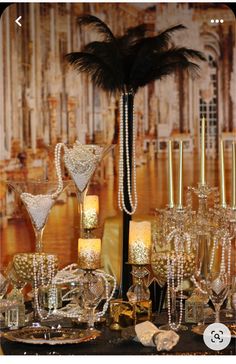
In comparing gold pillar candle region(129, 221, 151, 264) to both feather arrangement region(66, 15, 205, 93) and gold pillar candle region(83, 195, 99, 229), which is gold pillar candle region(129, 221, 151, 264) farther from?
feather arrangement region(66, 15, 205, 93)

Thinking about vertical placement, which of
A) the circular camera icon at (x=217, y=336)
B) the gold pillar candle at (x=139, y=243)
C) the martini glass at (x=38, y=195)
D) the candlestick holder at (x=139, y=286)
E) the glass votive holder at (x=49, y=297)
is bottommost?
the circular camera icon at (x=217, y=336)

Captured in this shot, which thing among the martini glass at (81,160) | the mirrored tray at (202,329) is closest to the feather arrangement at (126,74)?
the martini glass at (81,160)

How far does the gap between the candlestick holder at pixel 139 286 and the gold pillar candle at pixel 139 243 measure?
2 centimetres

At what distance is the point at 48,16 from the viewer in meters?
4.56

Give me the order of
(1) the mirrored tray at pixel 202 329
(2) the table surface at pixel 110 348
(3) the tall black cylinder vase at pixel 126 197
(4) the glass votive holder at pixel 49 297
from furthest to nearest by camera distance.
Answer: (3) the tall black cylinder vase at pixel 126 197 < (4) the glass votive holder at pixel 49 297 < (1) the mirrored tray at pixel 202 329 < (2) the table surface at pixel 110 348

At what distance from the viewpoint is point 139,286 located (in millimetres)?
2348

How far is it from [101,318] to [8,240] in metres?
2.18

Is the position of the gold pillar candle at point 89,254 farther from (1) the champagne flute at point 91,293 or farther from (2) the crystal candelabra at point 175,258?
(2) the crystal candelabra at point 175,258

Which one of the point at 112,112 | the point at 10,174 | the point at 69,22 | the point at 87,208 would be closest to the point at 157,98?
the point at 112,112

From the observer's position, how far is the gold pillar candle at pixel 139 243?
7.61 feet

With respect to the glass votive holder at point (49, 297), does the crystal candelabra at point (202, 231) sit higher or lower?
higher

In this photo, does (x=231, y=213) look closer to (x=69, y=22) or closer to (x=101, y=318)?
(x=101, y=318)

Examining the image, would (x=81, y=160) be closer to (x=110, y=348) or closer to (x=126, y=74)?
(x=126, y=74)

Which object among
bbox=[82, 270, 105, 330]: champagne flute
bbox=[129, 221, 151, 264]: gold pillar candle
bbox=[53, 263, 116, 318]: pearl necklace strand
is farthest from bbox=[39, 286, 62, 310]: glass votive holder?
bbox=[129, 221, 151, 264]: gold pillar candle
